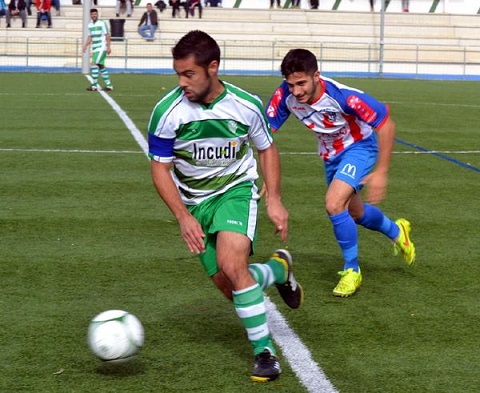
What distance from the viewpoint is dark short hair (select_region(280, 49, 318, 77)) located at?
6348 mm

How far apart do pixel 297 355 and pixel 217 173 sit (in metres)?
1.10

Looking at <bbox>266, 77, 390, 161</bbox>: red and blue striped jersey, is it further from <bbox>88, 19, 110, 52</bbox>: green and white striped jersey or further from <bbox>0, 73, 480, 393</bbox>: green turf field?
<bbox>88, 19, 110, 52</bbox>: green and white striped jersey

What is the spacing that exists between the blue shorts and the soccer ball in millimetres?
2296

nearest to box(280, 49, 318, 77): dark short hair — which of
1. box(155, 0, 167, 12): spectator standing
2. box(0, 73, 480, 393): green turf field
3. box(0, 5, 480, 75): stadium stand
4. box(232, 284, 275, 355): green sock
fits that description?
box(0, 73, 480, 393): green turf field

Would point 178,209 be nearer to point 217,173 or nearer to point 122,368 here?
point 217,173

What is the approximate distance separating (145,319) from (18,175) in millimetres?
5781

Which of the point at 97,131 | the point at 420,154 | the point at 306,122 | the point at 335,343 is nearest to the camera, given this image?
the point at 335,343

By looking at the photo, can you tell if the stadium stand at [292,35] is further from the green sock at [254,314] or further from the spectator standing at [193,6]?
the green sock at [254,314]

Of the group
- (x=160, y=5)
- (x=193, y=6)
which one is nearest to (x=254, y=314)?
(x=193, y=6)

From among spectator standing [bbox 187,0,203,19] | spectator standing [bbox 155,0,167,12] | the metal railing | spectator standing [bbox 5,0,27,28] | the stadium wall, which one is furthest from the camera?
the stadium wall

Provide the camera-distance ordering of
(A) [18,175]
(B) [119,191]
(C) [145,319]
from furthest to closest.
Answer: (A) [18,175] < (B) [119,191] < (C) [145,319]

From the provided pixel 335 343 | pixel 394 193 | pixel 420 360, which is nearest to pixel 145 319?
pixel 335 343

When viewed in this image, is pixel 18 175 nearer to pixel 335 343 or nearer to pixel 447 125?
pixel 335 343

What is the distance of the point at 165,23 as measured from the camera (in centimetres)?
4334
